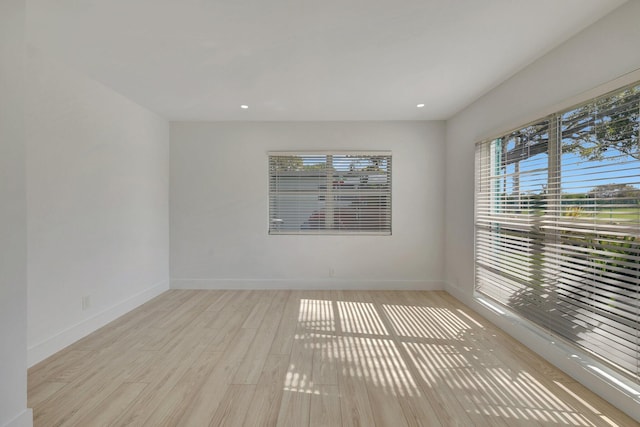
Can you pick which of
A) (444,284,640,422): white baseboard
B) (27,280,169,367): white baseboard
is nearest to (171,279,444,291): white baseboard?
(27,280,169,367): white baseboard

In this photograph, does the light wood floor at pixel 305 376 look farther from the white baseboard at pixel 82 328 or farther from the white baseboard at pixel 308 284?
the white baseboard at pixel 308 284

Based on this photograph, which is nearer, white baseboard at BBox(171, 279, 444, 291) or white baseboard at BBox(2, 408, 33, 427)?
white baseboard at BBox(2, 408, 33, 427)

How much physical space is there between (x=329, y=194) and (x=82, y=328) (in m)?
3.36

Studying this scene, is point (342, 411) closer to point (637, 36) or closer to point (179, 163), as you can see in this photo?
point (637, 36)

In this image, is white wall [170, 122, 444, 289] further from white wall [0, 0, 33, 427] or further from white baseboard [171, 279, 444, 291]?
white wall [0, 0, 33, 427]

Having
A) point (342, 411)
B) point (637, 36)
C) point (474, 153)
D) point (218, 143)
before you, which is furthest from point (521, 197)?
point (218, 143)

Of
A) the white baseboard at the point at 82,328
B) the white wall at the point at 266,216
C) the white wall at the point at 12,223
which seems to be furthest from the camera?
the white wall at the point at 266,216

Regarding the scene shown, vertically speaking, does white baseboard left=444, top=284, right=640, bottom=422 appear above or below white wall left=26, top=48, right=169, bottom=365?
below

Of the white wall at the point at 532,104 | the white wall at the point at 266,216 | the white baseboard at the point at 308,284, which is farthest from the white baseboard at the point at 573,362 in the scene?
the white wall at the point at 266,216

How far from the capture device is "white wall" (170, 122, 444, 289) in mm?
4730

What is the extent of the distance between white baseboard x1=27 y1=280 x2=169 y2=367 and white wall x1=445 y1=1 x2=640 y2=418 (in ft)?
13.7

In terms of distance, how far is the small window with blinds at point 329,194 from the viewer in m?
4.77

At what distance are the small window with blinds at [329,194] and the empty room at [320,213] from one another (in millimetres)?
35

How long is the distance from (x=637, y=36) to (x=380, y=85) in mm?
1935
